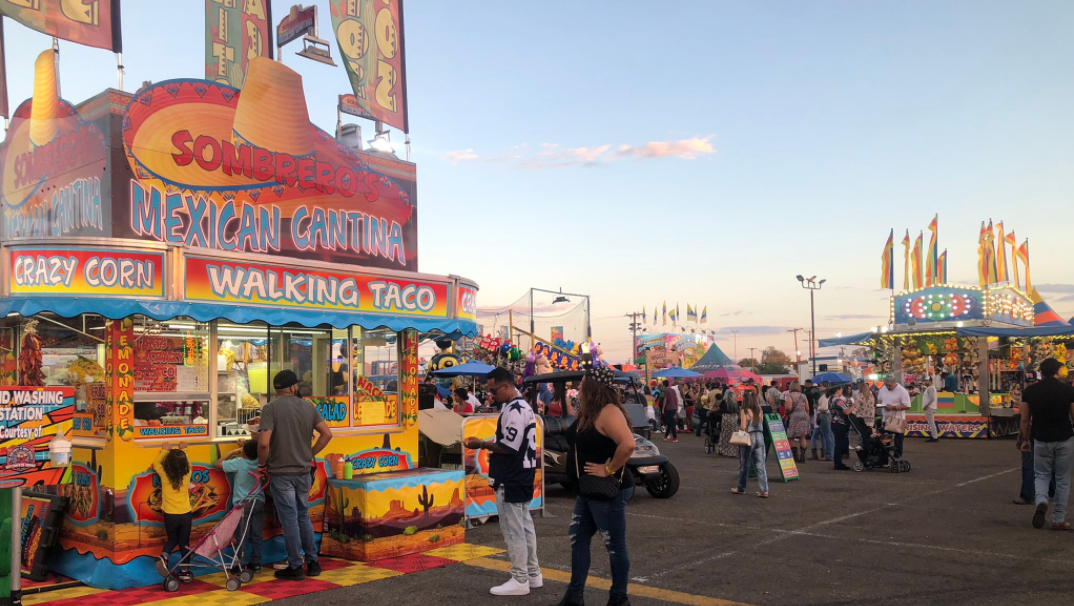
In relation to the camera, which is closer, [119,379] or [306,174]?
[119,379]

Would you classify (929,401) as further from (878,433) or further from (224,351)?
(224,351)

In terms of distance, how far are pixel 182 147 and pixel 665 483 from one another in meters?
7.82

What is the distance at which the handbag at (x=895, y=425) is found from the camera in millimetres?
14477

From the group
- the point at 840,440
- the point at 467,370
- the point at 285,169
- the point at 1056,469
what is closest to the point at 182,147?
the point at 285,169

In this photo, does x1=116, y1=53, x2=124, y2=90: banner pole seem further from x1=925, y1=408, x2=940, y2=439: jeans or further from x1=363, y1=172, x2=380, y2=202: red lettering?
x1=925, y1=408, x2=940, y2=439: jeans

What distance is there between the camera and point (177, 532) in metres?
6.94

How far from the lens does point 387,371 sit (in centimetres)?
958

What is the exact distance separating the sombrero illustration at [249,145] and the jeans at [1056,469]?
8.13 m

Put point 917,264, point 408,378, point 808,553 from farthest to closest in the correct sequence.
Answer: point 917,264
point 408,378
point 808,553

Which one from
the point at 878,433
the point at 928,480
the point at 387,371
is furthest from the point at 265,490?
the point at 878,433

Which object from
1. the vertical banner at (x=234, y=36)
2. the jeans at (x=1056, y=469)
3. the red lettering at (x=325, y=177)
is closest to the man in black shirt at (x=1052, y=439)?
the jeans at (x=1056, y=469)

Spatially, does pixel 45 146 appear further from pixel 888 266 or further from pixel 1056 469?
pixel 888 266

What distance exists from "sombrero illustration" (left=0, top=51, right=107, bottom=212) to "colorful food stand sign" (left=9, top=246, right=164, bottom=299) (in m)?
1.49

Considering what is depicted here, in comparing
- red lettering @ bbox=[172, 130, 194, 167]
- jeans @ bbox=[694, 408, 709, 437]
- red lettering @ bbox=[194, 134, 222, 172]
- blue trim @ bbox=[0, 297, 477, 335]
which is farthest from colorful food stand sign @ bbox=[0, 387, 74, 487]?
jeans @ bbox=[694, 408, 709, 437]
